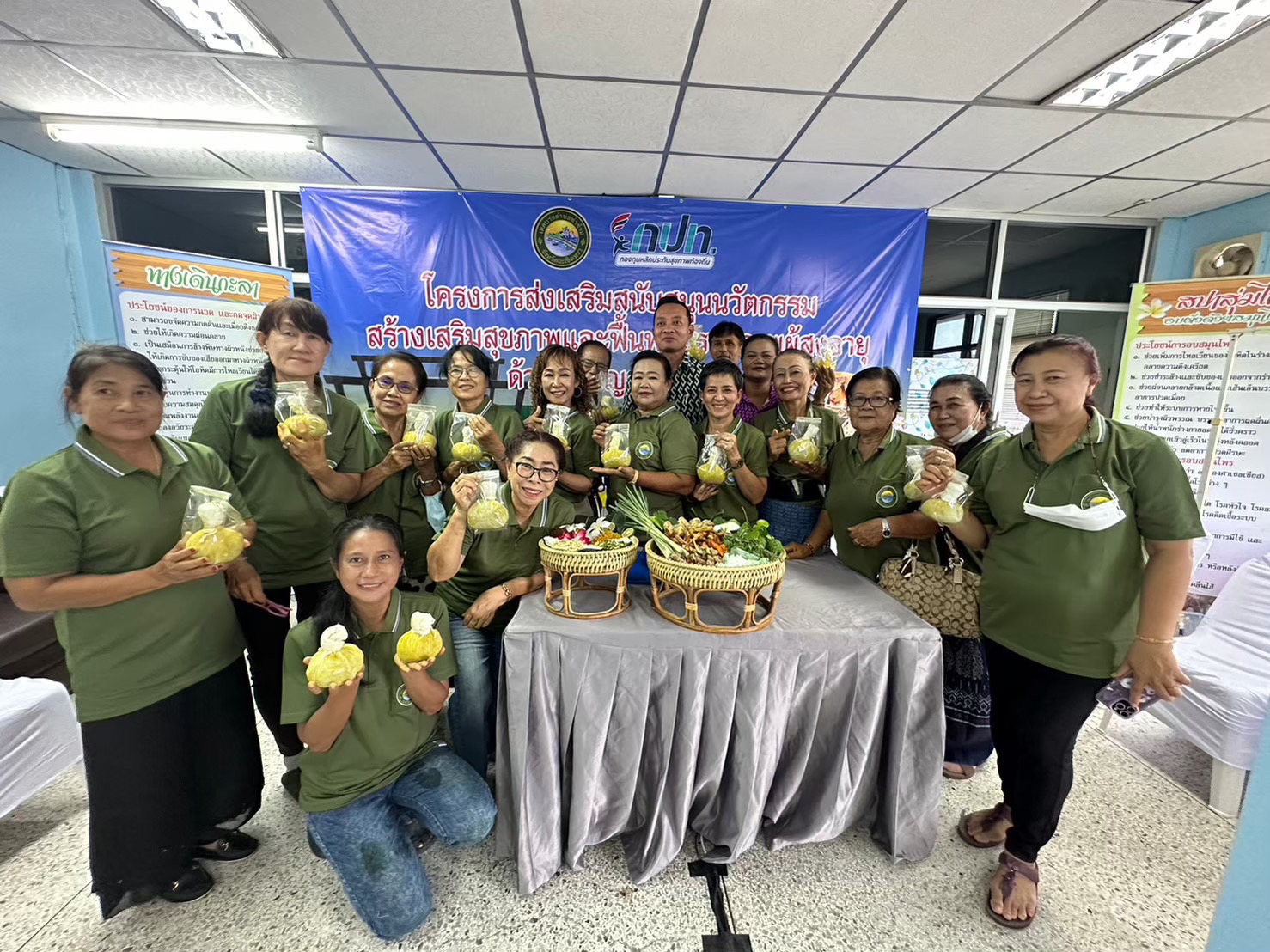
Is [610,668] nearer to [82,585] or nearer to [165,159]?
[82,585]

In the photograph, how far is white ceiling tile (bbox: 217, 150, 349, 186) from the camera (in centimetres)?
349

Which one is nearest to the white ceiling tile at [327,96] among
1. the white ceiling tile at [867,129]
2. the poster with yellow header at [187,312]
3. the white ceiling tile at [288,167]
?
the white ceiling tile at [288,167]

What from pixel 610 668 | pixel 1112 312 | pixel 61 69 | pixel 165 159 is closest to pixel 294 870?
pixel 610 668

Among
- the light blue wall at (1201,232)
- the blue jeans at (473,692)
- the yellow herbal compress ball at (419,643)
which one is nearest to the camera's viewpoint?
the yellow herbal compress ball at (419,643)

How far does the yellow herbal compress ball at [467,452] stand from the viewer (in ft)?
6.52

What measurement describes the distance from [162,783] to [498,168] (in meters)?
3.74

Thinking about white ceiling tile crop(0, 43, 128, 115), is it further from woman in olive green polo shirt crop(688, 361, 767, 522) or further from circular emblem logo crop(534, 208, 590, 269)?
woman in olive green polo shirt crop(688, 361, 767, 522)

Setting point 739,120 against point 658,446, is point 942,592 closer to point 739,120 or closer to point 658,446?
point 658,446

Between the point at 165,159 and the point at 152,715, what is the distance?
13.5ft

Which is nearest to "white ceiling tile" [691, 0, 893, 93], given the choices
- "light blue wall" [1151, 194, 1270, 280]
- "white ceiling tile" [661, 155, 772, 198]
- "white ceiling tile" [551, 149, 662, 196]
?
"white ceiling tile" [661, 155, 772, 198]

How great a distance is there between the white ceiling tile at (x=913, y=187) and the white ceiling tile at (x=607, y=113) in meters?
1.70

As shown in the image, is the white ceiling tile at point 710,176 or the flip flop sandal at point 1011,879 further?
the white ceiling tile at point 710,176

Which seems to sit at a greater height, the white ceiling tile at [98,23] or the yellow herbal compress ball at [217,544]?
the white ceiling tile at [98,23]

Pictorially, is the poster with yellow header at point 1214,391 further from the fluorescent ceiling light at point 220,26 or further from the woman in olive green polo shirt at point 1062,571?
the fluorescent ceiling light at point 220,26
